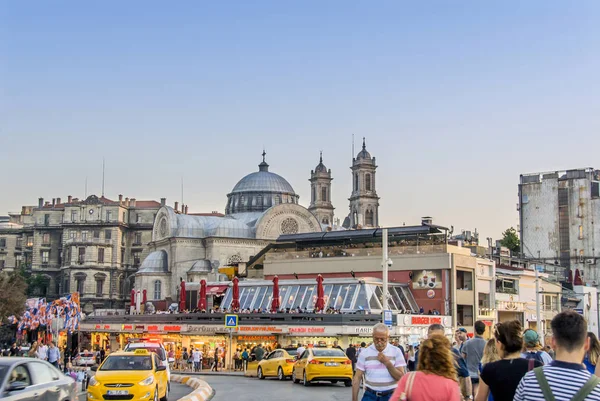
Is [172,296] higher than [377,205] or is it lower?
lower

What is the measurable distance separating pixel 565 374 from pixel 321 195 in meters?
120

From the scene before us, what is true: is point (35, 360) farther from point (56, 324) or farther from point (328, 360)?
point (56, 324)

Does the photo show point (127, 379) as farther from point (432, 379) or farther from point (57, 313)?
point (57, 313)

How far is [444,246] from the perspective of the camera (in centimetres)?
5894

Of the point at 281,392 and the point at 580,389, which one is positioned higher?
the point at 580,389

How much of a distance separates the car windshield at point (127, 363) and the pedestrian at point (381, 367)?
10.2 m

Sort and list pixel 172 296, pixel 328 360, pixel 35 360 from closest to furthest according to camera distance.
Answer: pixel 35 360
pixel 328 360
pixel 172 296

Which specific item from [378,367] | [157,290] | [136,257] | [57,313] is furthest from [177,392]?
[136,257]

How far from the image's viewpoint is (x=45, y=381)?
46.1 feet

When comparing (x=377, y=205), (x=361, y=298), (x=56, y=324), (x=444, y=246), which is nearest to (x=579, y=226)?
(x=377, y=205)

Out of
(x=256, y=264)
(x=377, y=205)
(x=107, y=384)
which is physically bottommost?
(x=107, y=384)

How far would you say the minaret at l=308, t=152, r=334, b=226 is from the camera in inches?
4909

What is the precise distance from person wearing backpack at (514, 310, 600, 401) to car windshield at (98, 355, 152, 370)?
1520 centimetres

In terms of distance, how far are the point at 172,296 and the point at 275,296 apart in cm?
3540
